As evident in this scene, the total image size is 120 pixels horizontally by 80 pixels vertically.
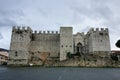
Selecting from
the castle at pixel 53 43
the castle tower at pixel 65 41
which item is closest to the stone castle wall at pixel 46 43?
the castle at pixel 53 43

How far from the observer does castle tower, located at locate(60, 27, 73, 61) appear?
3628 cm

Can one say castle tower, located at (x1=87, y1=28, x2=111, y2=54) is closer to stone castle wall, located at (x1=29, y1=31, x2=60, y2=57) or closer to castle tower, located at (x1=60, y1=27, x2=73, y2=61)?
castle tower, located at (x1=60, y1=27, x2=73, y2=61)

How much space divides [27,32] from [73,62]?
41.5 feet

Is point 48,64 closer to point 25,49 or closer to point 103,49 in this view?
point 25,49

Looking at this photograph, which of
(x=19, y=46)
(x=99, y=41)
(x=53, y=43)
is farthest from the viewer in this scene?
(x=53, y=43)

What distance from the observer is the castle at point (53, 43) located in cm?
3544

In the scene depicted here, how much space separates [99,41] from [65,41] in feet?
24.6

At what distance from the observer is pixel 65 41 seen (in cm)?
3694

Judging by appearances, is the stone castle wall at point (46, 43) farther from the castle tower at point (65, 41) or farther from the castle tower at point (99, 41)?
the castle tower at point (99, 41)

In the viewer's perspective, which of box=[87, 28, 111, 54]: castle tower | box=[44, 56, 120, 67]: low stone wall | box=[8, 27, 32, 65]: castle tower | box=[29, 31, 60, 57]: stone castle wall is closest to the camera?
box=[44, 56, 120, 67]: low stone wall

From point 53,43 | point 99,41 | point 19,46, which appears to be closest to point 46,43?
point 53,43

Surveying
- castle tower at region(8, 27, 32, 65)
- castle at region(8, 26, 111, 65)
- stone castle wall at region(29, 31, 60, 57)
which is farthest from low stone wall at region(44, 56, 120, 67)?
castle tower at region(8, 27, 32, 65)

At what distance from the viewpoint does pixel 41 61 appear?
112ft

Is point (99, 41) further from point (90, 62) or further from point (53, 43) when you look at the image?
point (53, 43)
